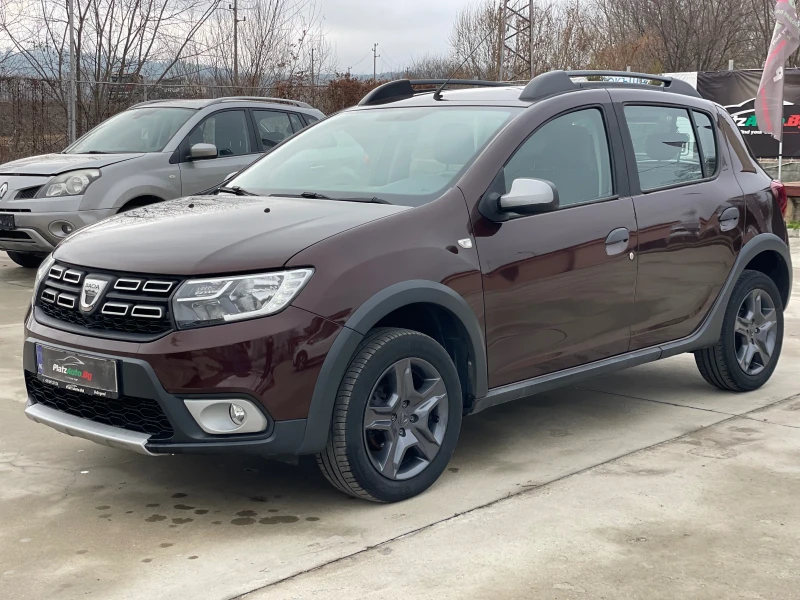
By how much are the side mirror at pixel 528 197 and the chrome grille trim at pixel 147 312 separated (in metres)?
1.49

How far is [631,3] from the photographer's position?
4169 centimetres

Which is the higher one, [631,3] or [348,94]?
[631,3]

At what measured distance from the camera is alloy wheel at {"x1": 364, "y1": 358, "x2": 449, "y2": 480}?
154 inches

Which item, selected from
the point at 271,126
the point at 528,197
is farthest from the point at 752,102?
Answer: the point at 528,197

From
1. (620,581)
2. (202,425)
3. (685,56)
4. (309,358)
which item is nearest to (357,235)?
(309,358)

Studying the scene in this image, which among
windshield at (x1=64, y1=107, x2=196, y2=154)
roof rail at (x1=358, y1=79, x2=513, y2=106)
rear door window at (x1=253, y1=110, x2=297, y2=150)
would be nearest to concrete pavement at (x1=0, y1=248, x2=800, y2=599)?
roof rail at (x1=358, y1=79, x2=513, y2=106)

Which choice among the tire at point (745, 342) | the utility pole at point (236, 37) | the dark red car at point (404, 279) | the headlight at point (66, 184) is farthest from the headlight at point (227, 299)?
the utility pole at point (236, 37)

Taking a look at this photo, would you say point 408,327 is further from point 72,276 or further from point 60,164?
point 60,164

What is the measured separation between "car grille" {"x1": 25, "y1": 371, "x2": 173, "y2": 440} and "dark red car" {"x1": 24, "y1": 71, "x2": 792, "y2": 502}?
0.03ft

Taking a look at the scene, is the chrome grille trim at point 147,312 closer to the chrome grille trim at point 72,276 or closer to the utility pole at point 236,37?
the chrome grille trim at point 72,276

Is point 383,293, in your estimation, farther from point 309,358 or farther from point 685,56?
point 685,56

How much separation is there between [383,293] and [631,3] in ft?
134

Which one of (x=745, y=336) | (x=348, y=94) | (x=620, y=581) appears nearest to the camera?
(x=620, y=581)

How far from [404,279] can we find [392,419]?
0.54m
